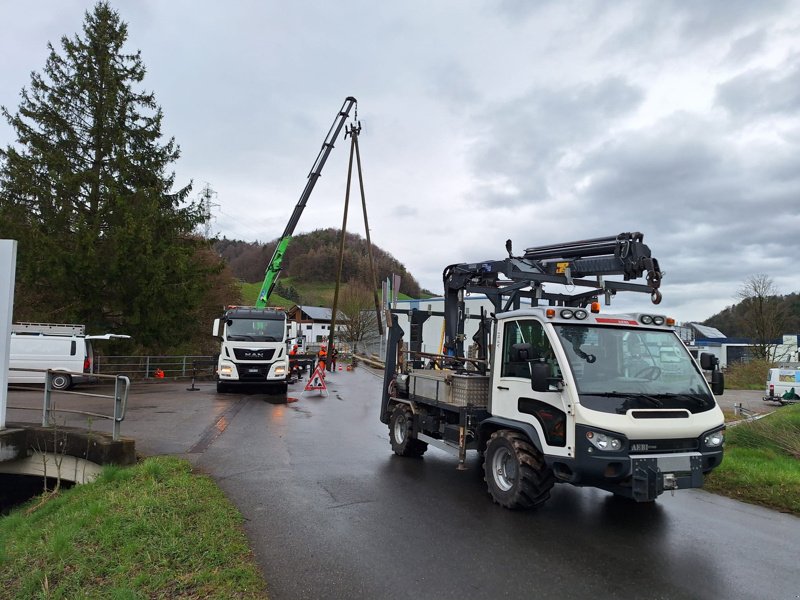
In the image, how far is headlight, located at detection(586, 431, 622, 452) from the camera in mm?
5191

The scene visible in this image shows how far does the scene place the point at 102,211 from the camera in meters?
22.2

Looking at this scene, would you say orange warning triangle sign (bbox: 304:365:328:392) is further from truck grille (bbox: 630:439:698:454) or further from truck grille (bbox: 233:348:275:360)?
truck grille (bbox: 630:439:698:454)

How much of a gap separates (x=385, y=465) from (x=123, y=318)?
17.9 m

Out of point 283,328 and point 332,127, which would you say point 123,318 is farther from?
point 332,127

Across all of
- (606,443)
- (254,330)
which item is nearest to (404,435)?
(606,443)

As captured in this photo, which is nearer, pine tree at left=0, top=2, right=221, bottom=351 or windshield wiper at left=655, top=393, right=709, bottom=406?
windshield wiper at left=655, top=393, right=709, bottom=406

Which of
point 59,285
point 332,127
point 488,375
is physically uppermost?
point 332,127

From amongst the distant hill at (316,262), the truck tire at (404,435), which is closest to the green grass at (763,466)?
→ the truck tire at (404,435)

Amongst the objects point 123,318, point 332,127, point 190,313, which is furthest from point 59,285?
point 332,127

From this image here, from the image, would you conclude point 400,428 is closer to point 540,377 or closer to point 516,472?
point 516,472

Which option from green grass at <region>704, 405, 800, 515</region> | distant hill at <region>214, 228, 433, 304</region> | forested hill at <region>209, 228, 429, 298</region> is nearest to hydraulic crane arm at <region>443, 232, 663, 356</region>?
green grass at <region>704, 405, 800, 515</region>

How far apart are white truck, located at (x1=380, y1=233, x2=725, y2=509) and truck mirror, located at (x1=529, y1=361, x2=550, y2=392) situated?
0.01m

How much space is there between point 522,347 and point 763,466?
5.11 m

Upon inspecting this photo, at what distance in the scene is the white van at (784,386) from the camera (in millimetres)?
22797
